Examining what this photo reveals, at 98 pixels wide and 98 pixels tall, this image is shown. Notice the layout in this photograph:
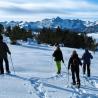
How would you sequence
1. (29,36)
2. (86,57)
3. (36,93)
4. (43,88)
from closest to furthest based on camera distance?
(36,93) → (43,88) → (86,57) → (29,36)

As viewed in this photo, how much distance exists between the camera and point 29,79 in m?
18.5

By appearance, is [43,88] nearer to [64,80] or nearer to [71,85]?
[71,85]

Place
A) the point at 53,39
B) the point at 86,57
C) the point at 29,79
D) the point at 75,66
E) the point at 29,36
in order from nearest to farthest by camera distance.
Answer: the point at 75,66
the point at 29,79
the point at 86,57
the point at 53,39
the point at 29,36

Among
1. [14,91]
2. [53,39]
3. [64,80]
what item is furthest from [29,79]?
[53,39]

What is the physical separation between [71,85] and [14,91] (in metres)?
3.83

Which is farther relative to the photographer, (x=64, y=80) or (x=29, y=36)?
(x=29, y=36)

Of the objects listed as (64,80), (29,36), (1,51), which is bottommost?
(29,36)

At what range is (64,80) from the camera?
63.8ft

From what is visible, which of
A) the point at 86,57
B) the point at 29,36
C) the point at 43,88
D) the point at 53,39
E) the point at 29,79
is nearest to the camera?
the point at 43,88

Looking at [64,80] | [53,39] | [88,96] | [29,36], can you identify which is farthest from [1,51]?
[29,36]

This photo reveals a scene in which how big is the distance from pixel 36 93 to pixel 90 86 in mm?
4435

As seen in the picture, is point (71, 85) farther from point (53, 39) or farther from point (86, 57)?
point (53, 39)

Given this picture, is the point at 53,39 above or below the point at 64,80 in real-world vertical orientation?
below

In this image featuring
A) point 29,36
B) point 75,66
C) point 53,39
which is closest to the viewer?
point 75,66
